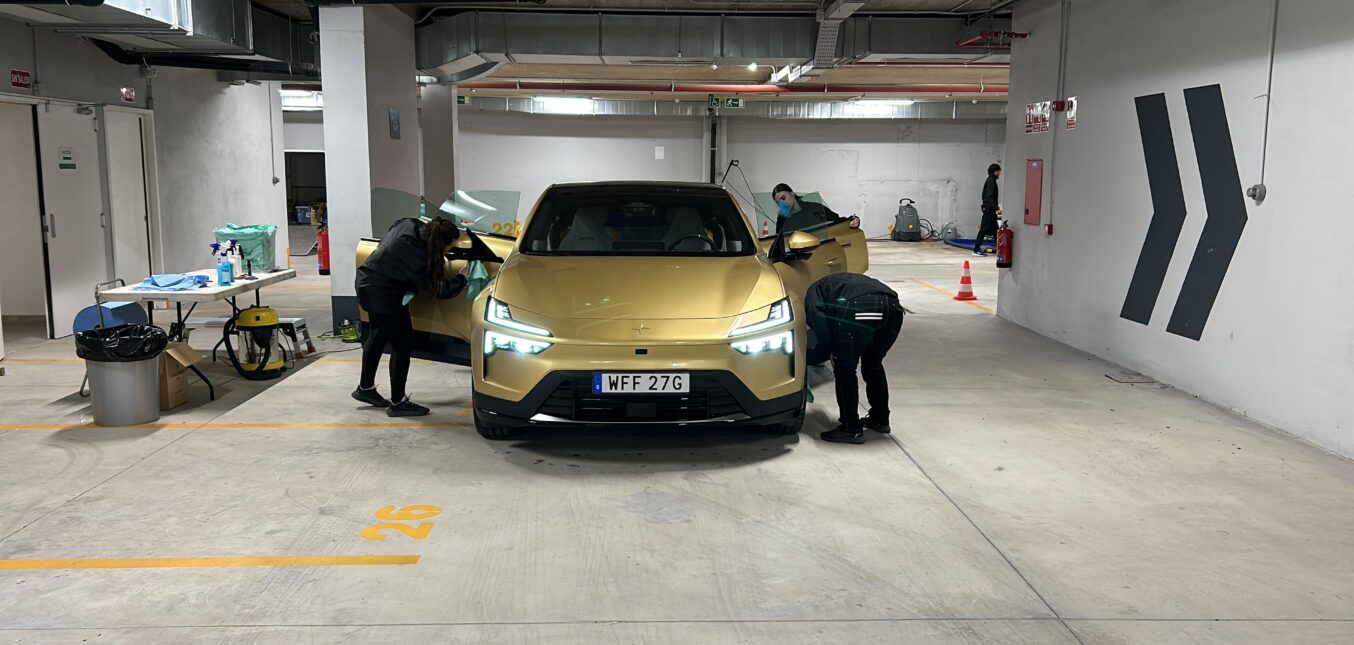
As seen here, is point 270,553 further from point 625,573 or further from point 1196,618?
point 1196,618

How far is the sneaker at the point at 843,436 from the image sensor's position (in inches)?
220

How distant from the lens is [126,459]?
17.2ft

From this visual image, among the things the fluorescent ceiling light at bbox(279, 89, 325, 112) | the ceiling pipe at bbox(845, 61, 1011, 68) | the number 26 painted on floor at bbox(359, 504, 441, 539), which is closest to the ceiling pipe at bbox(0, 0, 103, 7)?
the number 26 painted on floor at bbox(359, 504, 441, 539)

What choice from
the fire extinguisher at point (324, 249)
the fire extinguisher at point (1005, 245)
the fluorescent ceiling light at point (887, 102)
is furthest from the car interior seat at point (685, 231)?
the fluorescent ceiling light at point (887, 102)

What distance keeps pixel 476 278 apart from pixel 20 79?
547 centimetres

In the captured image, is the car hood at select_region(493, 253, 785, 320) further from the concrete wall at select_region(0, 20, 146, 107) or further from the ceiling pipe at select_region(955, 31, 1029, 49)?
the ceiling pipe at select_region(955, 31, 1029, 49)

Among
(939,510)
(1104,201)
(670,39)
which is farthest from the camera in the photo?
(670,39)

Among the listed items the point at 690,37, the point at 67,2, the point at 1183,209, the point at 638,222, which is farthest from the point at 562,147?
the point at 638,222

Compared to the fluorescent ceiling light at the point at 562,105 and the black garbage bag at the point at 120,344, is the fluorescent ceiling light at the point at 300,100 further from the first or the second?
the black garbage bag at the point at 120,344

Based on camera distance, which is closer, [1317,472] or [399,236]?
[1317,472]

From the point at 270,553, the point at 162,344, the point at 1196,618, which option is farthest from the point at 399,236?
the point at 1196,618

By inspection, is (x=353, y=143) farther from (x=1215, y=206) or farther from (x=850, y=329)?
(x=1215, y=206)

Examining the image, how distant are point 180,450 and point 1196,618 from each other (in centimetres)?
507

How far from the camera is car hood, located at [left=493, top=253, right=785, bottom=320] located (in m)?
4.93
